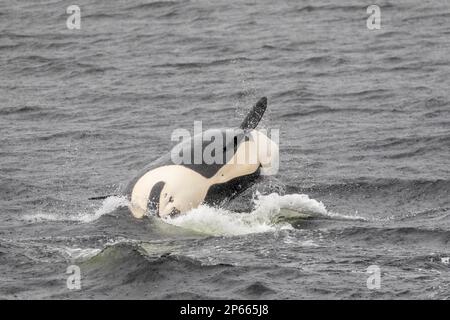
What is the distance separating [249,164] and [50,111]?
1073 centimetres

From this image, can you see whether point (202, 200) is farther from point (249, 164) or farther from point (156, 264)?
point (156, 264)

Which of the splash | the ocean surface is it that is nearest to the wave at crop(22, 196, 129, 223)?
the ocean surface

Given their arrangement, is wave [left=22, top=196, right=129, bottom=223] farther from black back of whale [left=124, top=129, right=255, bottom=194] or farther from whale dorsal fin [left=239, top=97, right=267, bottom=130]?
whale dorsal fin [left=239, top=97, right=267, bottom=130]

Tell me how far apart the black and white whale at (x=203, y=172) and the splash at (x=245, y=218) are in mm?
266

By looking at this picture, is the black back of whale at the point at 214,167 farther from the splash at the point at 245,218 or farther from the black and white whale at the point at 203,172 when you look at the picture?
the splash at the point at 245,218

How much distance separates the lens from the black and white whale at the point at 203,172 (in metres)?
20.5

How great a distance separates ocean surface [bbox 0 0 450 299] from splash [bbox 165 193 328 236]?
0.04 metres

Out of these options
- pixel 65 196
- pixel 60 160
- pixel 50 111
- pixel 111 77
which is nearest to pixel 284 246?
pixel 65 196

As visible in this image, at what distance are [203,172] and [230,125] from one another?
320 inches

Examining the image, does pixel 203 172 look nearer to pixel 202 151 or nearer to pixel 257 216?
pixel 202 151

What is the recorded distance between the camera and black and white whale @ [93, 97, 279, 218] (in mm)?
20547

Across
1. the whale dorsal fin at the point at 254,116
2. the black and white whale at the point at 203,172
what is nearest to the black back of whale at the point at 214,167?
the black and white whale at the point at 203,172

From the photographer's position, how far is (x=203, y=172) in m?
21.2

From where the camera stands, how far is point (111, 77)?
112 feet
